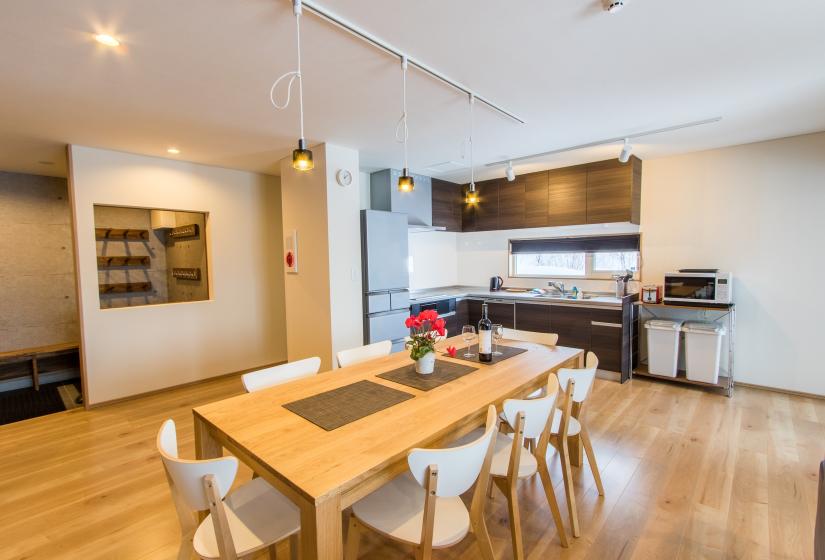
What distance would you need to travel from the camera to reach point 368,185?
4863 mm

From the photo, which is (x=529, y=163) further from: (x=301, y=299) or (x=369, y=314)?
(x=301, y=299)

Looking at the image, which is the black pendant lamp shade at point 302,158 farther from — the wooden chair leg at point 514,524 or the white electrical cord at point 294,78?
the wooden chair leg at point 514,524

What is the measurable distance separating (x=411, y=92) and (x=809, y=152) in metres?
3.86

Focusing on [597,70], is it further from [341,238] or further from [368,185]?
[368,185]

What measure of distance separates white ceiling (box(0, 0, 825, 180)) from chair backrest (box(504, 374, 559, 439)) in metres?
1.70

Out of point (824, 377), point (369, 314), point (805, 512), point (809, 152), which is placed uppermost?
point (809, 152)

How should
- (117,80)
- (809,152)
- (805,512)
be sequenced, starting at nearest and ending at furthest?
(805,512) → (117,80) → (809,152)

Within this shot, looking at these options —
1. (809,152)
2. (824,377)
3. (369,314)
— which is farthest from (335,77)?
(824,377)

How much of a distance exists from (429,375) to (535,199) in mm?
3500

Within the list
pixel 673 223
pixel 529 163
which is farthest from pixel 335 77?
pixel 673 223

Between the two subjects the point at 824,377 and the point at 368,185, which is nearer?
the point at 824,377

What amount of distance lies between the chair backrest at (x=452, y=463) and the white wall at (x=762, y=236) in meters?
4.08

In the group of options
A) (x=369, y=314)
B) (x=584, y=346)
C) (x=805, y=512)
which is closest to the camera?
(x=805, y=512)

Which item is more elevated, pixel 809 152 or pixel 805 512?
pixel 809 152
